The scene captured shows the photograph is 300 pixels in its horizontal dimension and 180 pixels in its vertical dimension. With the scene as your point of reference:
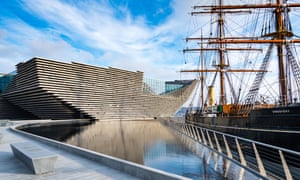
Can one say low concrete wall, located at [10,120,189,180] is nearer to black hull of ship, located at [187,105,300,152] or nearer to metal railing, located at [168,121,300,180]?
metal railing, located at [168,121,300,180]

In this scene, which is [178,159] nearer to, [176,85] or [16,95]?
[16,95]

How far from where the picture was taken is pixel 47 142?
845 centimetres

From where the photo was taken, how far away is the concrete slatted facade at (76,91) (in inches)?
1149

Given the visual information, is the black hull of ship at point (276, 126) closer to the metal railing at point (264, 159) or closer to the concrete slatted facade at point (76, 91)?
the metal railing at point (264, 159)

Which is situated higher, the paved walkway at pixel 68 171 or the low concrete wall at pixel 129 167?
the low concrete wall at pixel 129 167

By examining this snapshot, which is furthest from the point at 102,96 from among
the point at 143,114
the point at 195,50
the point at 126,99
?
the point at 195,50

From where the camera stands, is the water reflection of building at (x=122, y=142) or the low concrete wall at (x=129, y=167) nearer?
the low concrete wall at (x=129, y=167)

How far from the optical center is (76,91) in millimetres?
32344

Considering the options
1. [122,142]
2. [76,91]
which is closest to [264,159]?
[122,142]

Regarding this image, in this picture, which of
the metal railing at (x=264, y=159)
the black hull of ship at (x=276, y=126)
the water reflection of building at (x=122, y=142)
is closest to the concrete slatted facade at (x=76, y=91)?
the water reflection of building at (x=122, y=142)

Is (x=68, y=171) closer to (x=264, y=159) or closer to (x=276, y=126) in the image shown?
(x=264, y=159)

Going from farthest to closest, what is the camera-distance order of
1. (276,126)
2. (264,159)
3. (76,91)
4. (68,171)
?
(76,91) → (276,126) → (264,159) → (68,171)

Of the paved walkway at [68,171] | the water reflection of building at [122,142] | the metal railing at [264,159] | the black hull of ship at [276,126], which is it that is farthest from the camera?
the black hull of ship at [276,126]

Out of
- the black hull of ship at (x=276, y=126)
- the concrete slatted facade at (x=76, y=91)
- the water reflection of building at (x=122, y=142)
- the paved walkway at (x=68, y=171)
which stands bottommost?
the water reflection of building at (x=122, y=142)
